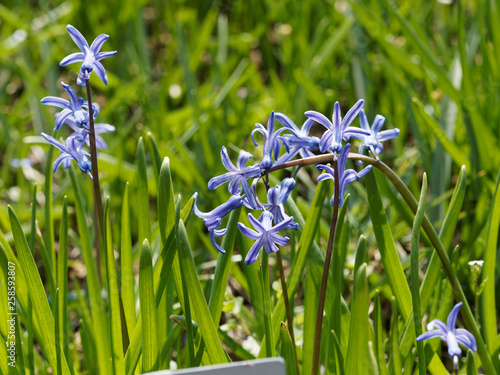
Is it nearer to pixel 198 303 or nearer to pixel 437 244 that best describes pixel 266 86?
pixel 437 244

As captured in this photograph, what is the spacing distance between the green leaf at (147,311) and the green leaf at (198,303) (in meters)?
0.08

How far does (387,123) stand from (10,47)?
2.54m

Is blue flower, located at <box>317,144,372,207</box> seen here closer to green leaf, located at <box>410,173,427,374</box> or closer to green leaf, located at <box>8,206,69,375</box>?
green leaf, located at <box>410,173,427,374</box>

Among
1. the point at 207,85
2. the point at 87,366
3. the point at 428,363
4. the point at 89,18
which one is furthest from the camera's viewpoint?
the point at 89,18

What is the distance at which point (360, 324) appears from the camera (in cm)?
104

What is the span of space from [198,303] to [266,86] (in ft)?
9.58

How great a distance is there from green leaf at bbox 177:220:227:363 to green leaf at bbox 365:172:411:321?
0.43 metres

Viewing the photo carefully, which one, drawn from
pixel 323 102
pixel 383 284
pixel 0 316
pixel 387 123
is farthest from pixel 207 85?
pixel 0 316

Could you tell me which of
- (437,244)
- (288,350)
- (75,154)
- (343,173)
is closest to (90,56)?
(75,154)

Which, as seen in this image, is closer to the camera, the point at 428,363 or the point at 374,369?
the point at 374,369

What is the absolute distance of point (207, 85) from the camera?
11.7 ft

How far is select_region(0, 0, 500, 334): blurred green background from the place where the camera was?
7.93 ft

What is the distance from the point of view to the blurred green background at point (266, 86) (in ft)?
7.93

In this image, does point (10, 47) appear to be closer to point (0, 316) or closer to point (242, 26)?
point (242, 26)
